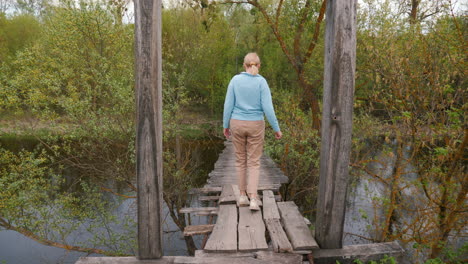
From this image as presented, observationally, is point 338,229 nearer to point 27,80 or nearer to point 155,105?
point 155,105

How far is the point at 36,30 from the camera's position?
75.0 ft

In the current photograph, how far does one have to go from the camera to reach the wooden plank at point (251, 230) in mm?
2793

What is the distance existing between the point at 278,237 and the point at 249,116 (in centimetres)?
133

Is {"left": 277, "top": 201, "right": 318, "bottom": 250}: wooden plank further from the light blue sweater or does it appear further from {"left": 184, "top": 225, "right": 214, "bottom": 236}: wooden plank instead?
the light blue sweater

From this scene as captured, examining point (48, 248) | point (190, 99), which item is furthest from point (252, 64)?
point (48, 248)

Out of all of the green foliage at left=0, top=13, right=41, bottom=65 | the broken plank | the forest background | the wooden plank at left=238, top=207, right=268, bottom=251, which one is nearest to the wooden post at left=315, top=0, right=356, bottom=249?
the wooden plank at left=238, top=207, right=268, bottom=251

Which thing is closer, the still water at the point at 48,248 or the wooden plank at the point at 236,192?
the wooden plank at the point at 236,192

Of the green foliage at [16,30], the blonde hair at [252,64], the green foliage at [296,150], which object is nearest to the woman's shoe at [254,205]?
the blonde hair at [252,64]

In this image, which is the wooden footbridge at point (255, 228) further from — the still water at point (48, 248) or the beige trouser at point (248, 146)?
the still water at point (48, 248)

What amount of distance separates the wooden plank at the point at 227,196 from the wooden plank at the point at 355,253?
5.14 ft

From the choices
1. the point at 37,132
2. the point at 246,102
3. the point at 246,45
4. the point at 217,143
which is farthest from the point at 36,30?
the point at 246,102

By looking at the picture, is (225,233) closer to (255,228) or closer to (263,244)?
(255,228)

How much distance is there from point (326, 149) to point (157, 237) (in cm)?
157

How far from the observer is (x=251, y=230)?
124 inches
